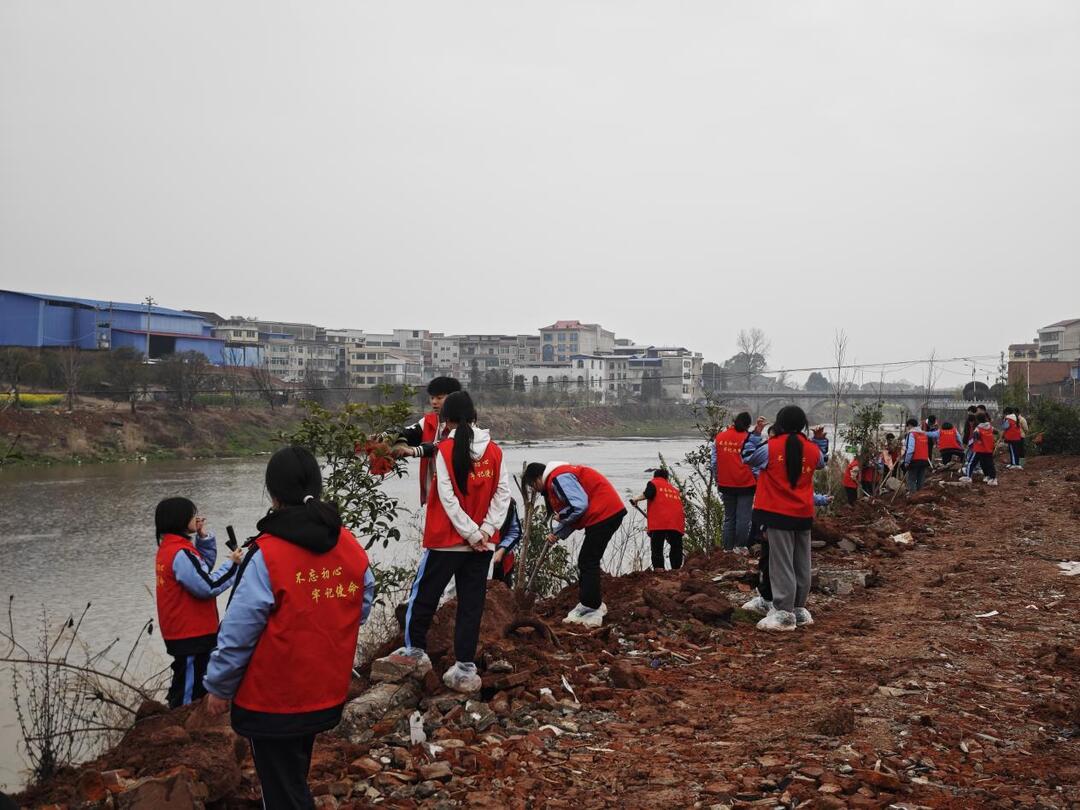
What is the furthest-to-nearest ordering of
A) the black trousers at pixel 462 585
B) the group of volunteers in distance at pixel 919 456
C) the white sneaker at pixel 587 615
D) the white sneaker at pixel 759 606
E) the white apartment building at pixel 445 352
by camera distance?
the white apartment building at pixel 445 352
the group of volunteers in distance at pixel 919 456
the white sneaker at pixel 759 606
the white sneaker at pixel 587 615
the black trousers at pixel 462 585

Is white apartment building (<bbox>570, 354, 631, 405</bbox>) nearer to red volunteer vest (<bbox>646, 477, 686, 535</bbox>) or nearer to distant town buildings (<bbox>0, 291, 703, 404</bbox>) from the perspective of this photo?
distant town buildings (<bbox>0, 291, 703, 404</bbox>)

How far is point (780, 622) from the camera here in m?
6.72

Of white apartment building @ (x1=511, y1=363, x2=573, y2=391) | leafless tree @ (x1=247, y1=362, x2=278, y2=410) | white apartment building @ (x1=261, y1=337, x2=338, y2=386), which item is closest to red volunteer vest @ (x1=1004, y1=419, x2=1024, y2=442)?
leafless tree @ (x1=247, y1=362, x2=278, y2=410)

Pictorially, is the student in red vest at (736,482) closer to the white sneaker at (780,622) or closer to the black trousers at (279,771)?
the white sneaker at (780,622)

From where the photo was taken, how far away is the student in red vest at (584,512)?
656 centimetres

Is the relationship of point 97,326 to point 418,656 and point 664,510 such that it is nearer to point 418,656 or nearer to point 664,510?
point 664,510

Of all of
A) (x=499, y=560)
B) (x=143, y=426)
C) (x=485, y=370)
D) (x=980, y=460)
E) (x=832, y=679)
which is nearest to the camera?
(x=832, y=679)

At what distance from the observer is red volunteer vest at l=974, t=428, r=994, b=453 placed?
16.7 m

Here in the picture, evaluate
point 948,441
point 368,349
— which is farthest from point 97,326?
point 948,441

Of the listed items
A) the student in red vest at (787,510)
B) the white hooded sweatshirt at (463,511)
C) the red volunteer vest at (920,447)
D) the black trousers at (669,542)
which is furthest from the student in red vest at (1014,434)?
the white hooded sweatshirt at (463,511)

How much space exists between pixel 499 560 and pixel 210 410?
41.6 meters

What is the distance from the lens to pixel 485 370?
315ft

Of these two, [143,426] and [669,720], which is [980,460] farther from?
[143,426]

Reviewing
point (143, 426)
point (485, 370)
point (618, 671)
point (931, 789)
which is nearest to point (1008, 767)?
point (931, 789)
